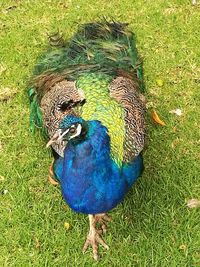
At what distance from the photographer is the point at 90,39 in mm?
3480

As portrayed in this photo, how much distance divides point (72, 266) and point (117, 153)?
0.70 m

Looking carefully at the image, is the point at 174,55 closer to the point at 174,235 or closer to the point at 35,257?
the point at 174,235

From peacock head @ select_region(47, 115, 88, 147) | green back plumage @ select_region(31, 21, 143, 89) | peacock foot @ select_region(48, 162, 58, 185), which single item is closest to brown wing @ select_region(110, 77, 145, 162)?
green back plumage @ select_region(31, 21, 143, 89)

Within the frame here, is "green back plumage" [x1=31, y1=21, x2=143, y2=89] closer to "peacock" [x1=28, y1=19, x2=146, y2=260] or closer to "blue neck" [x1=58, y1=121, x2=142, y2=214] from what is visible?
"peacock" [x1=28, y1=19, x2=146, y2=260]

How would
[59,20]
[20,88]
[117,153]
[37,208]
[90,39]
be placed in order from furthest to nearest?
[59,20]
[20,88]
[90,39]
[37,208]
[117,153]

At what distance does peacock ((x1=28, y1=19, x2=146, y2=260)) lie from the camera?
2494mm

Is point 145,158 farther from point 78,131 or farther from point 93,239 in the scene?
point 78,131

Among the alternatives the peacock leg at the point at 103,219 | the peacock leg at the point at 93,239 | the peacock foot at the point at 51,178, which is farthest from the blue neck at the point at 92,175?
the peacock foot at the point at 51,178

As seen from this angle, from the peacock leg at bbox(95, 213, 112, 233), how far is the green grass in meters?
0.05

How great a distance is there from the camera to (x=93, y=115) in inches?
108

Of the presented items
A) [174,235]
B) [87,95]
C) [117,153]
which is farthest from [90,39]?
[174,235]

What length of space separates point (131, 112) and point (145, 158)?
1.89 ft

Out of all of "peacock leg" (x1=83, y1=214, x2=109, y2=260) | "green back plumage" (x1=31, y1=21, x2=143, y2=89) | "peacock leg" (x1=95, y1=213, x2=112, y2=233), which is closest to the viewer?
"peacock leg" (x1=83, y1=214, x2=109, y2=260)

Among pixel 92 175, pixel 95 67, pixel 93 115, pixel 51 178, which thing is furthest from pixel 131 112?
pixel 51 178
